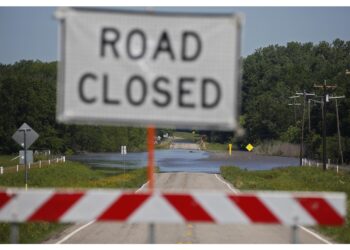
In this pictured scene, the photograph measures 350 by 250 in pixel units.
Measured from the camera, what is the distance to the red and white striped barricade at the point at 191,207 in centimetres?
639

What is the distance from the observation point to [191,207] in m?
6.39

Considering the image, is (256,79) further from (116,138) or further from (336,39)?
(116,138)

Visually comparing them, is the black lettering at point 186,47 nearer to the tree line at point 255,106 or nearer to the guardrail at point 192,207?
the guardrail at point 192,207

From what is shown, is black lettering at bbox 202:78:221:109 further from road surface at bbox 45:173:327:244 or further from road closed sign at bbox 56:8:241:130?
road surface at bbox 45:173:327:244

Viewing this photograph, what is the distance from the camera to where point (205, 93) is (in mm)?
6461

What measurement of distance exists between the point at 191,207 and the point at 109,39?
182cm

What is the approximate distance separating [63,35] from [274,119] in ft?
399

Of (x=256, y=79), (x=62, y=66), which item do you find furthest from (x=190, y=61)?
(x=256, y=79)

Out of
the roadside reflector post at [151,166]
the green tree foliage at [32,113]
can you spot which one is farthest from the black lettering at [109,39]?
the green tree foliage at [32,113]

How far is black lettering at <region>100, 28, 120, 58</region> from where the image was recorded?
6465 mm

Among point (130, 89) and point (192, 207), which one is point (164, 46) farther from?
point (192, 207)

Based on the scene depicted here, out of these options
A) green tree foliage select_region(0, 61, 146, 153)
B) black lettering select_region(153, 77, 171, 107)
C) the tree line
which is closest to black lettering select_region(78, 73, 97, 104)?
black lettering select_region(153, 77, 171, 107)

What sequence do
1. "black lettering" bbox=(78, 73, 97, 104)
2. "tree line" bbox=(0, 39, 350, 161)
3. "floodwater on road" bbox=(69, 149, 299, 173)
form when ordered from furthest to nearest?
"tree line" bbox=(0, 39, 350, 161), "floodwater on road" bbox=(69, 149, 299, 173), "black lettering" bbox=(78, 73, 97, 104)

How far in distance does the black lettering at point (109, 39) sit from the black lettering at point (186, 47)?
0.64 metres
